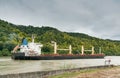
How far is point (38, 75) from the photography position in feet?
88.6

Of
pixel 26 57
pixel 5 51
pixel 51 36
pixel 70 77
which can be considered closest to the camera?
pixel 70 77

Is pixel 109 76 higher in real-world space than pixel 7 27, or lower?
lower

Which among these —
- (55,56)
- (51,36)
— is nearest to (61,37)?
(51,36)

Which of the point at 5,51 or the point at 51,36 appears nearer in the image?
the point at 5,51

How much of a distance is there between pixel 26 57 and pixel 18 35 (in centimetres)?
5525

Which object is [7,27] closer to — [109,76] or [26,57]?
[26,57]

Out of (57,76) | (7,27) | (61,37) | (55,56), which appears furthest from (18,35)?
(57,76)

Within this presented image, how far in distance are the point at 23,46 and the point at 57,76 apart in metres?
57.5

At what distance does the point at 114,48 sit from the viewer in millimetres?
178375

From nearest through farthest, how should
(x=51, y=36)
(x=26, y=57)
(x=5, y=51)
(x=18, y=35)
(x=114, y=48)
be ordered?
(x=26, y=57) < (x=5, y=51) < (x=18, y=35) < (x=51, y=36) < (x=114, y=48)

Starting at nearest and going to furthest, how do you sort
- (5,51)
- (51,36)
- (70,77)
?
(70,77)
(5,51)
(51,36)

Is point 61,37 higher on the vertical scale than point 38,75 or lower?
higher

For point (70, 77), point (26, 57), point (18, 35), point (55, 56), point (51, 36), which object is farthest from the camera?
point (51, 36)

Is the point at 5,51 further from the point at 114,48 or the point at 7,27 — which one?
the point at 114,48
